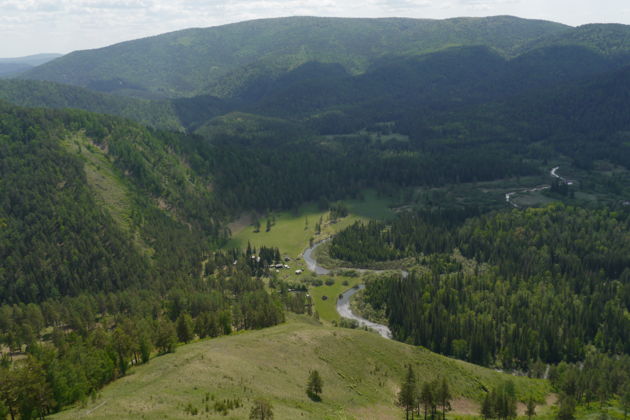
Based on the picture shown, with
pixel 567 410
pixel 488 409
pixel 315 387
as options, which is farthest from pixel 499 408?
pixel 315 387

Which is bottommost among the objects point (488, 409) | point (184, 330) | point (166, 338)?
point (488, 409)

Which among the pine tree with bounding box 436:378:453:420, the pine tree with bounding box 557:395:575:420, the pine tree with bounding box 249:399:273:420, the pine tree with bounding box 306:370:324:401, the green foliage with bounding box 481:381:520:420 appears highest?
the pine tree with bounding box 249:399:273:420

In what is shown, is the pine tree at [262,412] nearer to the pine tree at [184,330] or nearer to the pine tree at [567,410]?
the pine tree at [184,330]

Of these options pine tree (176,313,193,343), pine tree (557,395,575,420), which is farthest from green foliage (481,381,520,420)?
pine tree (176,313,193,343)

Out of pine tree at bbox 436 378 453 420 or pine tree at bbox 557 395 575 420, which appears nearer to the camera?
pine tree at bbox 436 378 453 420

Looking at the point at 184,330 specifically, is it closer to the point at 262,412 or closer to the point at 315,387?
the point at 315,387

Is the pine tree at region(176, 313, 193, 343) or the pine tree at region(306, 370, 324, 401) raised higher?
the pine tree at region(306, 370, 324, 401)

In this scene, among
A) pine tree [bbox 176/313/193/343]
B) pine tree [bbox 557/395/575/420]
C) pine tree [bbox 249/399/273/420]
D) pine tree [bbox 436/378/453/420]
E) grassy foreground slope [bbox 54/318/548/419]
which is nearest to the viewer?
pine tree [bbox 249/399/273/420]

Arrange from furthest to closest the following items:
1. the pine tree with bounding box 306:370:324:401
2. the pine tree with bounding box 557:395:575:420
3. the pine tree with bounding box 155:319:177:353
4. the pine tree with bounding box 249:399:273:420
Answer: the pine tree with bounding box 155:319:177:353, the pine tree with bounding box 557:395:575:420, the pine tree with bounding box 306:370:324:401, the pine tree with bounding box 249:399:273:420

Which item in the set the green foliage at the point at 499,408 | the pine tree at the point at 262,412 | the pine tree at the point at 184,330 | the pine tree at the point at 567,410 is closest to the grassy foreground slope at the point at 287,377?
the pine tree at the point at 262,412

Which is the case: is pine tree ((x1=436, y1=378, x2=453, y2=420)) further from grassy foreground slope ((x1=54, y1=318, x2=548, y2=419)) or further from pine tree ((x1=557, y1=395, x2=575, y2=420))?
pine tree ((x1=557, y1=395, x2=575, y2=420))
